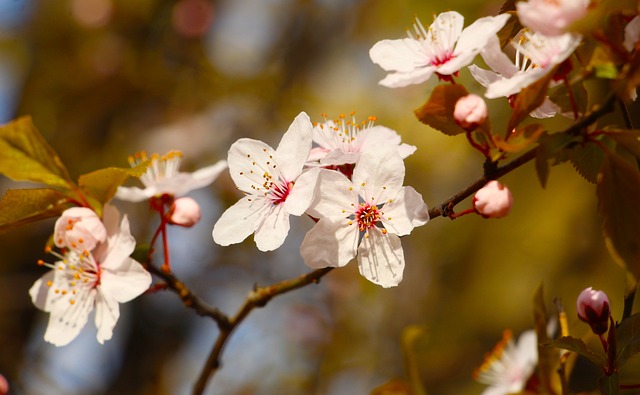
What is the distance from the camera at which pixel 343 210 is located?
88 cm

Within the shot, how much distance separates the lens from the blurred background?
239 centimetres

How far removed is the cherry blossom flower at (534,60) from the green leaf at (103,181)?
45 cm

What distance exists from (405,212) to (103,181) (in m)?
0.41

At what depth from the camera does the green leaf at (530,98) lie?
0.73 m

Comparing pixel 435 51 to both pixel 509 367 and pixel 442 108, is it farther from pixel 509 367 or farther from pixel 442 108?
pixel 509 367

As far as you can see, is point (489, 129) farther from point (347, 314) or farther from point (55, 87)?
point (55, 87)

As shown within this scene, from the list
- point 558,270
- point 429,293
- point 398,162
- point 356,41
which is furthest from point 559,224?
point 398,162

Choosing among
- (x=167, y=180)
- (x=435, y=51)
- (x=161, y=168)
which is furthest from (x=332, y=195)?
(x=161, y=168)

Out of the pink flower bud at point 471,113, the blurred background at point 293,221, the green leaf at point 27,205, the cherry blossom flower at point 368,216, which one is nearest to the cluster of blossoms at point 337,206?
the cherry blossom flower at point 368,216

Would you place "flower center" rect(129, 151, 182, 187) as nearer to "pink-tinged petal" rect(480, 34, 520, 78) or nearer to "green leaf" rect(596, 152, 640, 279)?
"pink-tinged petal" rect(480, 34, 520, 78)

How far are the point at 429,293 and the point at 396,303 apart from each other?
0.15 m

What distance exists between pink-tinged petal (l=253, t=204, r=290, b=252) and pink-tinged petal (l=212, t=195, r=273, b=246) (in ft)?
0.04

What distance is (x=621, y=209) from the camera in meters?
0.73

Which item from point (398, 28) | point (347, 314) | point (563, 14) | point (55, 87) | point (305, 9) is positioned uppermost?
point (305, 9)
